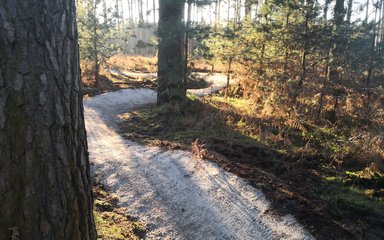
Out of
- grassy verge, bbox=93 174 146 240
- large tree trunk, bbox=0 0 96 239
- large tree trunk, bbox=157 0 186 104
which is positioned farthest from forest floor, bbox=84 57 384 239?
large tree trunk, bbox=0 0 96 239

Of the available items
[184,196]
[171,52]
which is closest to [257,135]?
[184,196]

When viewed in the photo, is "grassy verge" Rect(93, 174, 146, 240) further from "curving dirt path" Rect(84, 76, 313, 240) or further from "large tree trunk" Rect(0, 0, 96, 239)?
"large tree trunk" Rect(0, 0, 96, 239)

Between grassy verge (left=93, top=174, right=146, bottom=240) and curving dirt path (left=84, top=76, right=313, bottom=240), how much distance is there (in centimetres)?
14

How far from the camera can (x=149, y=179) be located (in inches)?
234

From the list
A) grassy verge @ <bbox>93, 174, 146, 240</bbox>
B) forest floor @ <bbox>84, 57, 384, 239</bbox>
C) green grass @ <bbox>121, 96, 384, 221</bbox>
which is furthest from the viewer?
green grass @ <bbox>121, 96, 384, 221</bbox>

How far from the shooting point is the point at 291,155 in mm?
7016

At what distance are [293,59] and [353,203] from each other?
713cm

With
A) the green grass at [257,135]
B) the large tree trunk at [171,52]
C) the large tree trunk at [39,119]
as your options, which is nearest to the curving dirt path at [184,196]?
the green grass at [257,135]

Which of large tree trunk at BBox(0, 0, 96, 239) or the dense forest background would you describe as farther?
the dense forest background

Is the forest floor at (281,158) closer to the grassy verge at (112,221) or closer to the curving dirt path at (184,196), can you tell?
the curving dirt path at (184,196)

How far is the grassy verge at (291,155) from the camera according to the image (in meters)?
4.86

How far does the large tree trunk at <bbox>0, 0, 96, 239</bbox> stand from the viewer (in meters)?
1.85

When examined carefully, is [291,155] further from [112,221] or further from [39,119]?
[39,119]

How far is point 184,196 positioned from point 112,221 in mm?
1165
